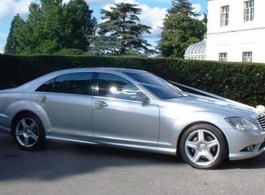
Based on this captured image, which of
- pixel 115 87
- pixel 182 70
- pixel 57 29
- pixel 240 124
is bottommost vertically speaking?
pixel 240 124

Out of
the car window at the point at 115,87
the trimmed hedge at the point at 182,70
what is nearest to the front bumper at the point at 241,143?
the car window at the point at 115,87

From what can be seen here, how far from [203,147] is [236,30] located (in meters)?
31.3

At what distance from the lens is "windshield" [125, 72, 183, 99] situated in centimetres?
714

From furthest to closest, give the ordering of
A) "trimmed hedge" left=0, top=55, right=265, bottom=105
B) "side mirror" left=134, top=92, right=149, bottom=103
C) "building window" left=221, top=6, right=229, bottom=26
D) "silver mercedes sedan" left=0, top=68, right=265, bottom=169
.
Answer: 1. "building window" left=221, top=6, right=229, bottom=26
2. "trimmed hedge" left=0, top=55, right=265, bottom=105
3. "side mirror" left=134, top=92, right=149, bottom=103
4. "silver mercedes sedan" left=0, top=68, right=265, bottom=169

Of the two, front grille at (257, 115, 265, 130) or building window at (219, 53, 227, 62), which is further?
building window at (219, 53, 227, 62)

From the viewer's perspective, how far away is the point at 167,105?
6.76m

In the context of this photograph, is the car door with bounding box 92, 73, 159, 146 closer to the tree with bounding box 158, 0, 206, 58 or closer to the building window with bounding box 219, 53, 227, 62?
the building window with bounding box 219, 53, 227, 62

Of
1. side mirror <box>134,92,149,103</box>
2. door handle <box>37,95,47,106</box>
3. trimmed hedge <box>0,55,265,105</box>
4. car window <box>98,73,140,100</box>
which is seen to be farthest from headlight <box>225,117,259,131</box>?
trimmed hedge <box>0,55,265,105</box>

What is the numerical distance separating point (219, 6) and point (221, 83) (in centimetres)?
2465

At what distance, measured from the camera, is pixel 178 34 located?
73750 millimetres

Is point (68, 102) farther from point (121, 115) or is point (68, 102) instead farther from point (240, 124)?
point (240, 124)

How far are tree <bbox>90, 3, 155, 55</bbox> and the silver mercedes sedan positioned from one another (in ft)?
149

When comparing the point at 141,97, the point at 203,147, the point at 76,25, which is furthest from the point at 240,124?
the point at 76,25

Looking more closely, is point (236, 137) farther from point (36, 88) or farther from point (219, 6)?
point (219, 6)
